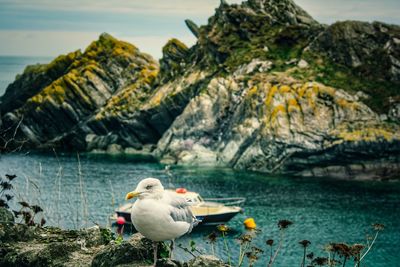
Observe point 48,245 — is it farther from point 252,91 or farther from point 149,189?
point 252,91

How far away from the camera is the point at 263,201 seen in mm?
81312

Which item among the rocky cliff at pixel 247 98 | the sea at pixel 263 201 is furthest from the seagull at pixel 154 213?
the rocky cliff at pixel 247 98

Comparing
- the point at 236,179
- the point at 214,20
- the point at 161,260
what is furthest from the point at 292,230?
the point at 214,20

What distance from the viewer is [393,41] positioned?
14062cm

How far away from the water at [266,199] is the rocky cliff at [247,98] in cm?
1096

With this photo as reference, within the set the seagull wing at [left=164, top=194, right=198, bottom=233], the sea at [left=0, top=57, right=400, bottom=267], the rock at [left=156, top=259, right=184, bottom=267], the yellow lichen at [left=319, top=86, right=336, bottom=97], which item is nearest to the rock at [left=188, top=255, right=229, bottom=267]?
the rock at [left=156, top=259, right=184, bottom=267]

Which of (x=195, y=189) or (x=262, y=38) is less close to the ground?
(x=262, y=38)

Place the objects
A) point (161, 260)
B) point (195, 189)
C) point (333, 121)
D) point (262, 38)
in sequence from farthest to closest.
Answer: point (262, 38) → point (333, 121) → point (195, 189) → point (161, 260)

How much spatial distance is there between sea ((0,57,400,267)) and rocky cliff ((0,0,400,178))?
29.7 feet

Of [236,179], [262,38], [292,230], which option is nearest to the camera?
[292,230]

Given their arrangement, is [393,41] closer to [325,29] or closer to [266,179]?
[325,29]

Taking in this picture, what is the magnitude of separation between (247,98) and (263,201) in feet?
179

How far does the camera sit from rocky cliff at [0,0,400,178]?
386 ft

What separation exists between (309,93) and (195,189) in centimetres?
4466
